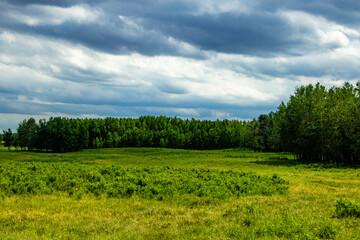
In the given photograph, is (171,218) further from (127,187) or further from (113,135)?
(113,135)

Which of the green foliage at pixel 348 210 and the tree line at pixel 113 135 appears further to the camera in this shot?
the tree line at pixel 113 135

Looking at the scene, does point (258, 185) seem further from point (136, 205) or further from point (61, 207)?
point (61, 207)

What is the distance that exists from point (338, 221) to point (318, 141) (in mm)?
54334

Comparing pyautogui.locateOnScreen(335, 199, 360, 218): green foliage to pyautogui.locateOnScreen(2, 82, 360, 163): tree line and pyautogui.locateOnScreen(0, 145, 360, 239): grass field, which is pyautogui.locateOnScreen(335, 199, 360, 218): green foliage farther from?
pyautogui.locateOnScreen(2, 82, 360, 163): tree line

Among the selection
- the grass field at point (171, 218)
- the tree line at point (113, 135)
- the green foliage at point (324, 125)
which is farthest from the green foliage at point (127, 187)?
the tree line at point (113, 135)

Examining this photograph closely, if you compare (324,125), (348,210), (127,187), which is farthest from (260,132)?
(348,210)

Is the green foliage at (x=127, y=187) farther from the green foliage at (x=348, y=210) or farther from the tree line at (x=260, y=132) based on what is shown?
the tree line at (x=260, y=132)

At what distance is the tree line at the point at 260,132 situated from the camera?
62.8 metres

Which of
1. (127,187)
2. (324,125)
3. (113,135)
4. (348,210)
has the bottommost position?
(127,187)

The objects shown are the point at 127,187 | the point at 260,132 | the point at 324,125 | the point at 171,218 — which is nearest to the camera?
the point at 171,218

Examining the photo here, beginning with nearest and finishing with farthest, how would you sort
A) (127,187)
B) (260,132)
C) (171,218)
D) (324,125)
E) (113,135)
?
(171,218)
(127,187)
(324,125)
(260,132)
(113,135)

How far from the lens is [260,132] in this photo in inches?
4850

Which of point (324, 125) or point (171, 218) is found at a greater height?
point (324, 125)

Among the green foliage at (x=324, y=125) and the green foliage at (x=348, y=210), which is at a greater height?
the green foliage at (x=324, y=125)
